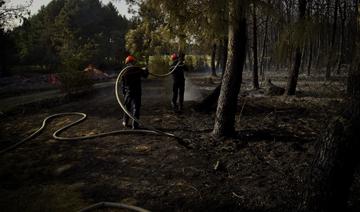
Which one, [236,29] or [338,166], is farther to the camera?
[236,29]

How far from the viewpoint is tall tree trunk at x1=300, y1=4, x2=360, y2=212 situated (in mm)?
3332

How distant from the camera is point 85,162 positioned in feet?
20.2

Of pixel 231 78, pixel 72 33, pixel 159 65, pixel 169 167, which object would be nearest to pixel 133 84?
pixel 231 78

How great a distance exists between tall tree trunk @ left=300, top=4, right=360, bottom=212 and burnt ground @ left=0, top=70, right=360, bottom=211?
0.21 m

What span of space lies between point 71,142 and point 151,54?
78.7 feet

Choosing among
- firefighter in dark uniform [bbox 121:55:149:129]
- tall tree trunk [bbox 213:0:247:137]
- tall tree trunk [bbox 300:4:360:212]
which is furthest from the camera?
firefighter in dark uniform [bbox 121:55:149:129]

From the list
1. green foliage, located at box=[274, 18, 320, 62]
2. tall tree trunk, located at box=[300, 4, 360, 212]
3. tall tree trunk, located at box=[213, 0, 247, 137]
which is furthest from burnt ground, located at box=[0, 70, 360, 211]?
green foliage, located at box=[274, 18, 320, 62]

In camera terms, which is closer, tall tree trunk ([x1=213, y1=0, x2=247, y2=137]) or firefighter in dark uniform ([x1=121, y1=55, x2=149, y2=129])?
tall tree trunk ([x1=213, y1=0, x2=247, y2=137])

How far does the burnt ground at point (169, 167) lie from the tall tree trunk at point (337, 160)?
0.21 meters

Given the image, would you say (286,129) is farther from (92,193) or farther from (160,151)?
(92,193)

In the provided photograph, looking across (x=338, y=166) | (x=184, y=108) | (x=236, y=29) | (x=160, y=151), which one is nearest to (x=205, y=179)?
(x=160, y=151)

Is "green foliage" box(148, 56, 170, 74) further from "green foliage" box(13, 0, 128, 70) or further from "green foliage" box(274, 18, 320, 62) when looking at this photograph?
"green foliage" box(274, 18, 320, 62)

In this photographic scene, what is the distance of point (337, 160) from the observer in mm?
3412

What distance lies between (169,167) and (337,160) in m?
3.06
